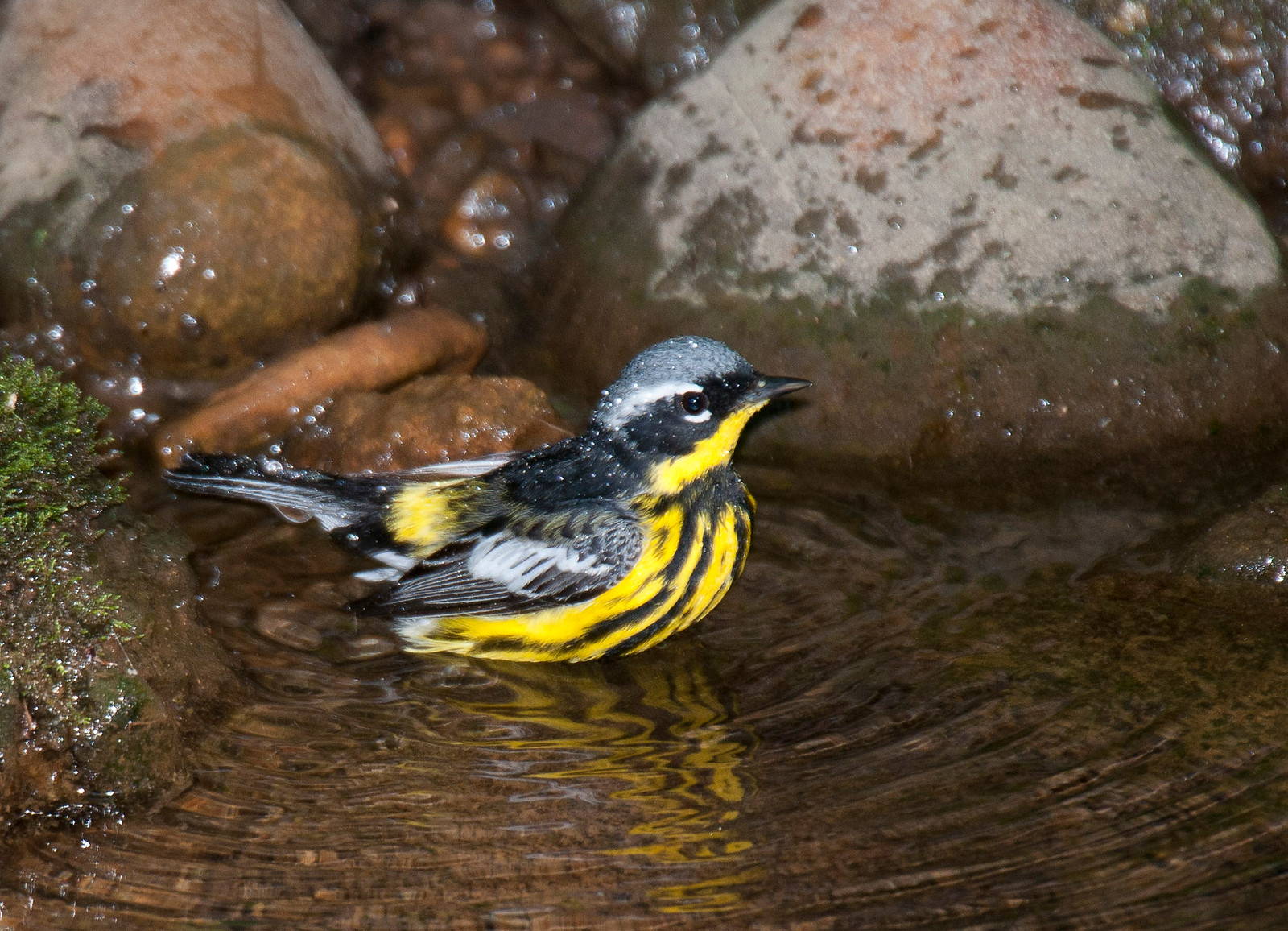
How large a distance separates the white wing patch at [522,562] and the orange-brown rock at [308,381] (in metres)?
1.67

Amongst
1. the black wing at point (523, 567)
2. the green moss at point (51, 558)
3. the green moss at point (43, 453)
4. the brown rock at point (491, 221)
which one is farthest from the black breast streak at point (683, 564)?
the brown rock at point (491, 221)

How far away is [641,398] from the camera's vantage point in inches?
208

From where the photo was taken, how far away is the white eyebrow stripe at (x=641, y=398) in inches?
203

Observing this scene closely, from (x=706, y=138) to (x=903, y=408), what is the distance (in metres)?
1.97

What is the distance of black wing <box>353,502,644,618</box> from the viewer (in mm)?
5156

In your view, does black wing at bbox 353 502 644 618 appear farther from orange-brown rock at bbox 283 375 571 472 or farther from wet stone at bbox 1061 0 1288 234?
wet stone at bbox 1061 0 1288 234

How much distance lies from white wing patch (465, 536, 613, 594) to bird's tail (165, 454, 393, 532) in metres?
0.68

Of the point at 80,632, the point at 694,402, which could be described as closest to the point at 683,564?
the point at 694,402

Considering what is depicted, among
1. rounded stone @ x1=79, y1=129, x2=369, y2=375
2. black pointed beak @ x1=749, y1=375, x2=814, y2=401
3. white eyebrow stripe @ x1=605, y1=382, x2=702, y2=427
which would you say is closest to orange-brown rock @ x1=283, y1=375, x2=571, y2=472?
rounded stone @ x1=79, y1=129, x2=369, y2=375

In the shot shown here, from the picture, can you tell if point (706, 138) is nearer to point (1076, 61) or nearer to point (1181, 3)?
point (1076, 61)

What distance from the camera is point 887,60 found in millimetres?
6859

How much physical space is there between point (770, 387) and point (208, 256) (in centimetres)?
309

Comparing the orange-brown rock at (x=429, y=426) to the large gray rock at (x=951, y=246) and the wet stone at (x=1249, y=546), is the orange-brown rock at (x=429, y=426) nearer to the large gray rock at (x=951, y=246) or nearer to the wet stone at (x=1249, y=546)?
the large gray rock at (x=951, y=246)

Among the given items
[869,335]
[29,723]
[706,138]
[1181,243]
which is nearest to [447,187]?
[706,138]
